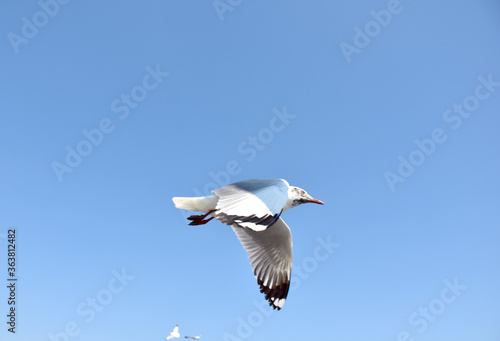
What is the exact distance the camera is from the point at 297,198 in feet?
14.4

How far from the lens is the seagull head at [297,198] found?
432 cm

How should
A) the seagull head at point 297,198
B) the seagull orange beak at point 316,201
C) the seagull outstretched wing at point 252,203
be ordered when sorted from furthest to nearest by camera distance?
the seagull orange beak at point 316,201 < the seagull head at point 297,198 < the seagull outstretched wing at point 252,203

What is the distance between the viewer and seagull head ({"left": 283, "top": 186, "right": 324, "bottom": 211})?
432cm

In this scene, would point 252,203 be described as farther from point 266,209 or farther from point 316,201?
point 316,201

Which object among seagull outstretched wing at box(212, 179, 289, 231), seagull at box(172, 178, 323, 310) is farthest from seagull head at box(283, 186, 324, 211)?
seagull outstretched wing at box(212, 179, 289, 231)

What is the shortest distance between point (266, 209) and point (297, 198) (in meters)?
1.61

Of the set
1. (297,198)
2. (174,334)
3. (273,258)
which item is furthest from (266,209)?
(174,334)

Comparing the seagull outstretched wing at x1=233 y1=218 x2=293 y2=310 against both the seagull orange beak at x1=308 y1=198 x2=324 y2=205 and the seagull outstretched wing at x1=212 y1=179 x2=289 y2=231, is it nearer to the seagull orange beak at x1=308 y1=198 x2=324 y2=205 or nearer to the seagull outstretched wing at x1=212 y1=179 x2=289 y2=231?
the seagull orange beak at x1=308 y1=198 x2=324 y2=205

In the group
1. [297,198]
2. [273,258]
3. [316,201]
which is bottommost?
[273,258]

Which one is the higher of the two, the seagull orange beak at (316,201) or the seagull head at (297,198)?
the seagull head at (297,198)

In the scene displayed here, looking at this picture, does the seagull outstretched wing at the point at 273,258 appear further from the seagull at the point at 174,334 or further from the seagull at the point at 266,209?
the seagull at the point at 174,334

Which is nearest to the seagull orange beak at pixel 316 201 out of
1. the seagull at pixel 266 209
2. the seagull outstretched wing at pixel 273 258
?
the seagull at pixel 266 209

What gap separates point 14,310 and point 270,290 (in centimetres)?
437

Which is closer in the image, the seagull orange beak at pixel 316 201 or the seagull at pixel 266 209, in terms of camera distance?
the seagull at pixel 266 209
